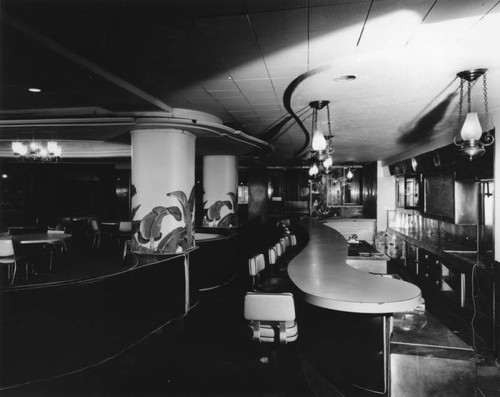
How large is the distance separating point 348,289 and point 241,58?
225cm

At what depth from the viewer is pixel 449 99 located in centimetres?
421

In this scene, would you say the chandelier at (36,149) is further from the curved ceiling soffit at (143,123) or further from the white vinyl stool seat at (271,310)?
the white vinyl stool seat at (271,310)

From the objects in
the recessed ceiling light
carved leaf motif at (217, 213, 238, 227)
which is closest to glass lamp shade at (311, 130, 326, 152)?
the recessed ceiling light

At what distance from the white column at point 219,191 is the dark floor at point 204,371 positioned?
171 inches

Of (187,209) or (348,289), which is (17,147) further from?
(348,289)

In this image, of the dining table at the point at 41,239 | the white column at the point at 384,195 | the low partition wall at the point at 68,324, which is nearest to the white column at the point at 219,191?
the dining table at the point at 41,239

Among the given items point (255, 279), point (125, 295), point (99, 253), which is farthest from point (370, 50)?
point (99, 253)

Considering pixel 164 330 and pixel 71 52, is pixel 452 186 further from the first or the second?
pixel 71 52

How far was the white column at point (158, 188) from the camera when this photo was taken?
552 cm

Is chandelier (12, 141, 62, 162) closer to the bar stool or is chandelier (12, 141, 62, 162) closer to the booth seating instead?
the booth seating

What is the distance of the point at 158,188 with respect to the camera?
18.2 ft

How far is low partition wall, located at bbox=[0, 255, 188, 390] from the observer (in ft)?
11.0

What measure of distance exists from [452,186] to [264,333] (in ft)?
15.9

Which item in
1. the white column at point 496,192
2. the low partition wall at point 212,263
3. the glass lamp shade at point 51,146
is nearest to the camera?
the white column at point 496,192
